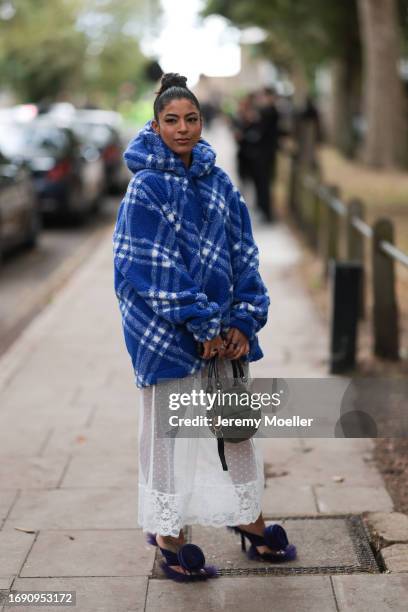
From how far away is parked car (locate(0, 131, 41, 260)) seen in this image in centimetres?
1267

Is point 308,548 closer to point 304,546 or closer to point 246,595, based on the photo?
point 304,546

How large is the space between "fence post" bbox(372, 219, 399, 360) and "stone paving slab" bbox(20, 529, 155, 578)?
344cm

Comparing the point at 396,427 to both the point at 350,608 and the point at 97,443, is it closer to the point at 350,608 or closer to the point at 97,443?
the point at 97,443

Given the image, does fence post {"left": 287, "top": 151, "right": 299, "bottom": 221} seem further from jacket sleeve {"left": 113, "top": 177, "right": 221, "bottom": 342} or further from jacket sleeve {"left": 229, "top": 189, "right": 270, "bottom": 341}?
jacket sleeve {"left": 113, "top": 177, "right": 221, "bottom": 342}

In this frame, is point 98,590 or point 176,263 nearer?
point 176,263

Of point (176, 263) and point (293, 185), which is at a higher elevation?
point (176, 263)

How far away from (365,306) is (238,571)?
519 centimetres

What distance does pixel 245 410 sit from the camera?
12.5ft

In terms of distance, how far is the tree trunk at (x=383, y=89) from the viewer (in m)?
21.6

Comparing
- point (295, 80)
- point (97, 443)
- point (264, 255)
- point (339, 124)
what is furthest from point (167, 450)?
point (295, 80)

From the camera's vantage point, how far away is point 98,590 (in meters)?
3.96

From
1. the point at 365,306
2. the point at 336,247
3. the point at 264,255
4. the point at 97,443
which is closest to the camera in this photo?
the point at 97,443

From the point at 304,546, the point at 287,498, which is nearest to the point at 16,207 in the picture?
the point at 287,498

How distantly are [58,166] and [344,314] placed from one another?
987 centimetres
